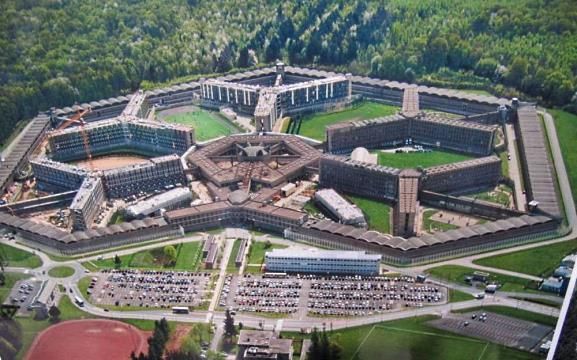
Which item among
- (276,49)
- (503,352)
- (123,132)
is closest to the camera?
(503,352)

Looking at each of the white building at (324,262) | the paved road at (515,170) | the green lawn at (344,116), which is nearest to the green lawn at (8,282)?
the white building at (324,262)

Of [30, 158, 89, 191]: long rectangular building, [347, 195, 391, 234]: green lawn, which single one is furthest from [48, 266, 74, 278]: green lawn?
[347, 195, 391, 234]: green lawn

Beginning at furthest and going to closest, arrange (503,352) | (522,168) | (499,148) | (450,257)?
(499,148) < (522,168) < (450,257) < (503,352)

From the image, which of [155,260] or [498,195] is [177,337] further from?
[498,195]

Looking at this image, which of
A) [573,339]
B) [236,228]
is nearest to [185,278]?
[236,228]

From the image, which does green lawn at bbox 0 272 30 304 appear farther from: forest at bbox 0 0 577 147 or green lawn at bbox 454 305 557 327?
green lawn at bbox 454 305 557 327

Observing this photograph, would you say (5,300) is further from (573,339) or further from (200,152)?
(573,339)

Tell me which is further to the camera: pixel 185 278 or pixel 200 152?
pixel 200 152
